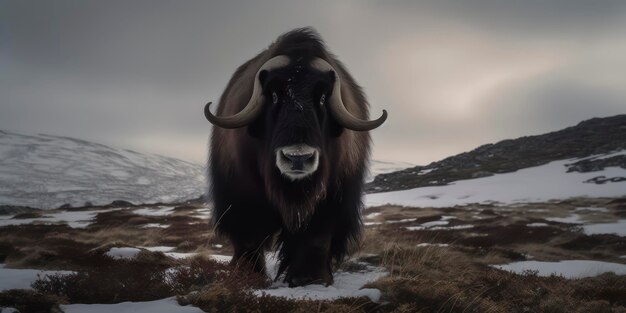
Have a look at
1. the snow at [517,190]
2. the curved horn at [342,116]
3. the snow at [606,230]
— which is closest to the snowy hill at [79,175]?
the snow at [517,190]

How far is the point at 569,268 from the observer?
416 inches

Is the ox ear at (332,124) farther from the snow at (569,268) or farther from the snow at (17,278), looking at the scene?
the snow at (569,268)

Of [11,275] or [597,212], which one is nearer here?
[11,275]

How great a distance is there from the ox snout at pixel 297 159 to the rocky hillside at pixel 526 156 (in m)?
67.0

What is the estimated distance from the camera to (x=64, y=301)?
308cm

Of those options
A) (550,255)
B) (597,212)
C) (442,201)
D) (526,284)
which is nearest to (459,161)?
(442,201)

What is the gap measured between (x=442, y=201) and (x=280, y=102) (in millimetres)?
45683

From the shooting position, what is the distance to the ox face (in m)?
4.47

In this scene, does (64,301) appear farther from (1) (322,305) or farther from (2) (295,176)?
(2) (295,176)

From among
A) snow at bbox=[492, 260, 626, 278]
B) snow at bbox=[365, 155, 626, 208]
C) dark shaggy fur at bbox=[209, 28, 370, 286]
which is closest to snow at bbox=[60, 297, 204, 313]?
dark shaggy fur at bbox=[209, 28, 370, 286]

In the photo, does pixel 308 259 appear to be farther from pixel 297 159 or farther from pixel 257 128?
pixel 257 128

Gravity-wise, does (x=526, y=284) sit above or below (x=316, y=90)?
below

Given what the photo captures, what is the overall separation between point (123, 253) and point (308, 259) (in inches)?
96.8

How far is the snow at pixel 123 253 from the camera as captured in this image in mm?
5729
